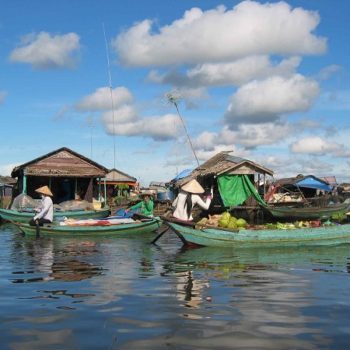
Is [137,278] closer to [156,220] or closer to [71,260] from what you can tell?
[71,260]

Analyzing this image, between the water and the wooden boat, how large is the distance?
409 centimetres

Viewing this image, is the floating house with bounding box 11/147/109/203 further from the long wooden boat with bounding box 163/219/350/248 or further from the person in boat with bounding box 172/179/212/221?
the long wooden boat with bounding box 163/219/350/248

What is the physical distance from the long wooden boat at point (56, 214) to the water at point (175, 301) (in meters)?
9.89

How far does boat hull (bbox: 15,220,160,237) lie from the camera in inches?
567

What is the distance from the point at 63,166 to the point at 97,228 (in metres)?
11.3

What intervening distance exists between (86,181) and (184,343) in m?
23.5

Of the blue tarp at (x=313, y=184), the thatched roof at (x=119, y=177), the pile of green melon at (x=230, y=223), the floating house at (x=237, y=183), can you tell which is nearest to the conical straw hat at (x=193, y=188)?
the pile of green melon at (x=230, y=223)

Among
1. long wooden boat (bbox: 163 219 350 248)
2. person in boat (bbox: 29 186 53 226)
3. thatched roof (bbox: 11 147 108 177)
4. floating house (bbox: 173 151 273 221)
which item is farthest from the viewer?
thatched roof (bbox: 11 147 108 177)

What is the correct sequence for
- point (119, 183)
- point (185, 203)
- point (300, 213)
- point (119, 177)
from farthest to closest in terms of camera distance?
1. point (119, 177)
2. point (119, 183)
3. point (300, 213)
4. point (185, 203)

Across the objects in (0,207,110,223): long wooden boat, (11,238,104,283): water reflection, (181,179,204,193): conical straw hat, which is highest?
(181,179,204,193): conical straw hat

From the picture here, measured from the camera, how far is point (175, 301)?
18.9 ft

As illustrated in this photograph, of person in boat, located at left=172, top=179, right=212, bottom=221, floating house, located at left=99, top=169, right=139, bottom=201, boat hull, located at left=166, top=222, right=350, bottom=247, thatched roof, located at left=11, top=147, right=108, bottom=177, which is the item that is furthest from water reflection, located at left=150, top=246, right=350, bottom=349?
floating house, located at left=99, top=169, right=139, bottom=201

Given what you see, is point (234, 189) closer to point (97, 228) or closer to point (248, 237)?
point (97, 228)

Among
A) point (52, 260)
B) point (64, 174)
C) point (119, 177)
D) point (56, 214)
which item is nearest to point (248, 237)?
point (52, 260)
